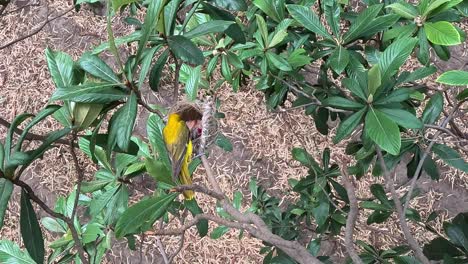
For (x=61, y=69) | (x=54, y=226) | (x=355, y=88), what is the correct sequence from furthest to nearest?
1. (x=54, y=226)
2. (x=355, y=88)
3. (x=61, y=69)

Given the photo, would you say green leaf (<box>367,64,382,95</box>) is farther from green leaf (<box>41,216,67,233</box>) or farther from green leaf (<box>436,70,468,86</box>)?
green leaf (<box>41,216,67,233</box>)

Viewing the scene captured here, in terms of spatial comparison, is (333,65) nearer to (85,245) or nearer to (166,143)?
(166,143)

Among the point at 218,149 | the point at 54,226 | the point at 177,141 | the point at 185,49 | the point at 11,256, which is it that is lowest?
the point at 218,149

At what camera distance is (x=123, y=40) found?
2.80ft

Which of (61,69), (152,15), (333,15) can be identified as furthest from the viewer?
(333,15)

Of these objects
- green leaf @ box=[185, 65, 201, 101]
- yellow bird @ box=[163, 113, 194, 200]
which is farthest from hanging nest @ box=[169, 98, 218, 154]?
green leaf @ box=[185, 65, 201, 101]

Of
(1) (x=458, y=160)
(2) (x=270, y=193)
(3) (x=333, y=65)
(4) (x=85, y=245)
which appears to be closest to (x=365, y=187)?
(2) (x=270, y=193)

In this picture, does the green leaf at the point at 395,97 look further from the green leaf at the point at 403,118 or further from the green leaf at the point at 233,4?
the green leaf at the point at 233,4

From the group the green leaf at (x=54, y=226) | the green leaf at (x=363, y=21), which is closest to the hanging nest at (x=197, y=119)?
the green leaf at (x=363, y=21)

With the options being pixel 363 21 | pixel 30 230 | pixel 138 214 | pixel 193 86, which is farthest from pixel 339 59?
pixel 30 230

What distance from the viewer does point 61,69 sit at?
79cm

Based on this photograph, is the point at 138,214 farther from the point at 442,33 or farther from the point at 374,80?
the point at 442,33

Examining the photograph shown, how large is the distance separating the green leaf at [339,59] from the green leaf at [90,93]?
0.51 metres

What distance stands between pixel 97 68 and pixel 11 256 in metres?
0.56
